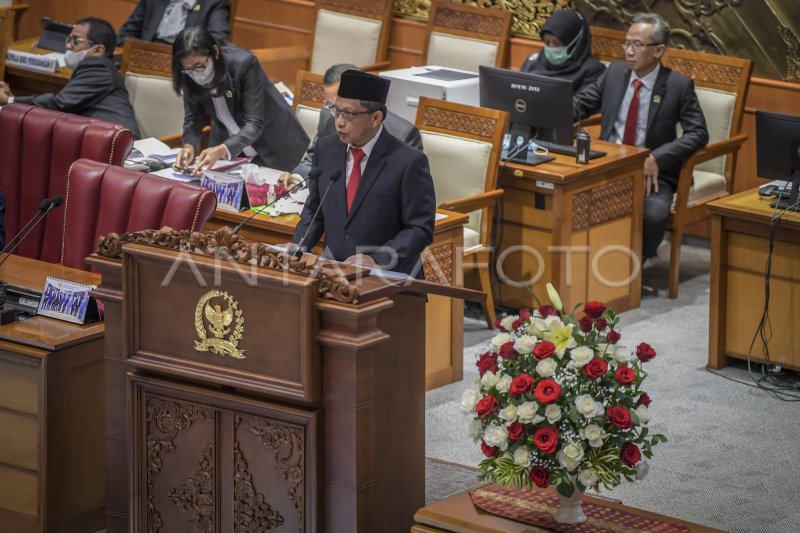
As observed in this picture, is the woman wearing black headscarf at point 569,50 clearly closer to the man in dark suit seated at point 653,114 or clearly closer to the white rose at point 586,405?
the man in dark suit seated at point 653,114

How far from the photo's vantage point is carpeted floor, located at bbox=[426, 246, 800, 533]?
417 centimetres

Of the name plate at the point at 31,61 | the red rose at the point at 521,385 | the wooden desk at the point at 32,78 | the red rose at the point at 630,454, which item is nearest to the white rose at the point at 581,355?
the red rose at the point at 521,385

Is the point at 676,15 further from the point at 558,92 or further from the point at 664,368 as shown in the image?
the point at 664,368

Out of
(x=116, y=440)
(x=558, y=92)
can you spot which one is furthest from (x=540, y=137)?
(x=116, y=440)

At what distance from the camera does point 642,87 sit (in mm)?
6547

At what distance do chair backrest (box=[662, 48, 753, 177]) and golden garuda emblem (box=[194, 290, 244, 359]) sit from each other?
4.40m

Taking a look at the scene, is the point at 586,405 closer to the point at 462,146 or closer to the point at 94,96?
the point at 462,146

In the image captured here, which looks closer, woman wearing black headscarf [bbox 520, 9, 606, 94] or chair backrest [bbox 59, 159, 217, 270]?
chair backrest [bbox 59, 159, 217, 270]

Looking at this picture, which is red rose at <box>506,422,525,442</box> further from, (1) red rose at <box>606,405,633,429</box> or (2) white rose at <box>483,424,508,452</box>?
(1) red rose at <box>606,405,633,429</box>

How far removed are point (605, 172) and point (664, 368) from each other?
1.04 m

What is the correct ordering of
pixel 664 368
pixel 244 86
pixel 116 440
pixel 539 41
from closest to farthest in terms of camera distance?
1. pixel 116 440
2. pixel 664 368
3. pixel 244 86
4. pixel 539 41

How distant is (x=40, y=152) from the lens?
5.16 meters

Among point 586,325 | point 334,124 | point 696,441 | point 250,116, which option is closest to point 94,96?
point 250,116

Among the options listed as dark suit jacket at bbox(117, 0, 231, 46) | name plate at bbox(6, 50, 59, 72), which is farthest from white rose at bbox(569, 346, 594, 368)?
dark suit jacket at bbox(117, 0, 231, 46)
